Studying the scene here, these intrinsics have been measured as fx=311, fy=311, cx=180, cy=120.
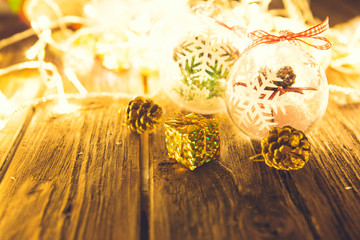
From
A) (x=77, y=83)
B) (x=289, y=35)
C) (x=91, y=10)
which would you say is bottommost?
(x=289, y=35)

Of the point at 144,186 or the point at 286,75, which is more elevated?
the point at 286,75

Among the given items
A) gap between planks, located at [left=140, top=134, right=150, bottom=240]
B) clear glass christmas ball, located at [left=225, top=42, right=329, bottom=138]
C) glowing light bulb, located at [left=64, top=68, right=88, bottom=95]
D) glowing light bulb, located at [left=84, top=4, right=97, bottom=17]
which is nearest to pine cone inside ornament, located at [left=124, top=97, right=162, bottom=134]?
gap between planks, located at [left=140, top=134, right=150, bottom=240]

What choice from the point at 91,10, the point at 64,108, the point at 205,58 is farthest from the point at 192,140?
the point at 91,10

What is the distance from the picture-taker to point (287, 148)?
0.62 m

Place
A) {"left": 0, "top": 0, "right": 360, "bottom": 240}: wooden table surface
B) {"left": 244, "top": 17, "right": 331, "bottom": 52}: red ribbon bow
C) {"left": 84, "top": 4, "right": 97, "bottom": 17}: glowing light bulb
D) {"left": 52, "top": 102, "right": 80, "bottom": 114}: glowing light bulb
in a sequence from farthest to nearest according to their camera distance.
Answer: {"left": 84, "top": 4, "right": 97, "bottom": 17}: glowing light bulb → {"left": 52, "top": 102, "right": 80, "bottom": 114}: glowing light bulb → {"left": 244, "top": 17, "right": 331, "bottom": 52}: red ribbon bow → {"left": 0, "top": 0, "right": 360, "bottom": 240}: wooden table surface

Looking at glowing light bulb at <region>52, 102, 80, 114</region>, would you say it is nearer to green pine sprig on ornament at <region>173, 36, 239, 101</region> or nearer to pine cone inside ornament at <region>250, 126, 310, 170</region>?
green pine sprig on ornament at <region>173, 36, 239, 101</region>

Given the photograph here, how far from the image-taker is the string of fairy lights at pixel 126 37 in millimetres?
936

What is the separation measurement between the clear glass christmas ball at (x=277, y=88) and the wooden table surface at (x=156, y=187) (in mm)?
106

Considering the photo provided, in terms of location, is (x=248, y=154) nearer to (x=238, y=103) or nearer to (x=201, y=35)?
(x=238, y=103)

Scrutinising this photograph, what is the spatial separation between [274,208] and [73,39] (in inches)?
37.0

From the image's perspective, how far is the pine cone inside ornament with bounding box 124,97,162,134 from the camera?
76 cm

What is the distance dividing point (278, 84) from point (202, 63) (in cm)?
20

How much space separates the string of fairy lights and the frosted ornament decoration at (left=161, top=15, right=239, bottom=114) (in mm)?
99

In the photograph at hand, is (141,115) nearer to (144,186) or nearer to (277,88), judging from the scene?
(144,186)
